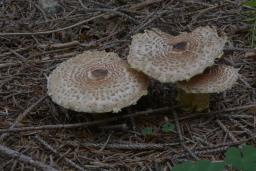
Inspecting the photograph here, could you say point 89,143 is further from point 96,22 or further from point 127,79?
point 96,22

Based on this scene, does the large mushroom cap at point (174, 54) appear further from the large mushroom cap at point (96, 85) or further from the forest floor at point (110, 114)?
the forest floor at point (110, 114)

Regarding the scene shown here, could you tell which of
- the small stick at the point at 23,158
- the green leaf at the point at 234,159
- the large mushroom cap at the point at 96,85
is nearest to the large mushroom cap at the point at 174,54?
the large mushroom cap at the point at 96,85

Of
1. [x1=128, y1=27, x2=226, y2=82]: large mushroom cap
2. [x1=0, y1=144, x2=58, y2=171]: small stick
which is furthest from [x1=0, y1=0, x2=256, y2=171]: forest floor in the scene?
[x1=128, y1=27, x2=226, y2=82]: large mushroom cap

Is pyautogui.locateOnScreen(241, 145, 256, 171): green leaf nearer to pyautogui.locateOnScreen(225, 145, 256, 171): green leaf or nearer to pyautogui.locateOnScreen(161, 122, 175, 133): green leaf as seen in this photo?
pyautogui.locateOnScreen(225, 145, 256, 171): green leaf

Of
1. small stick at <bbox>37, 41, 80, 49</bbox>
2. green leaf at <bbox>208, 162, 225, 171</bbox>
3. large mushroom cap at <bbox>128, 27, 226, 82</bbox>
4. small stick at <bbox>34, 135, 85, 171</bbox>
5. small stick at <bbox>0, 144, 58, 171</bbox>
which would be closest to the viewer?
green leaf at <bbox>208, 162, 225, 171</bbox>

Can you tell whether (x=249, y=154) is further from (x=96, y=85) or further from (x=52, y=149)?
(x=52, y=149)
